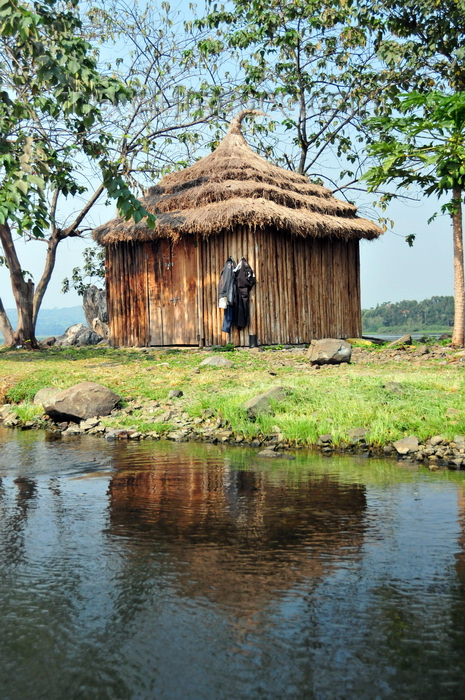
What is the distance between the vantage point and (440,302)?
61844 millimetres

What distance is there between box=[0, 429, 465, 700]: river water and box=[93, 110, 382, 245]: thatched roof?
10120 millimetres

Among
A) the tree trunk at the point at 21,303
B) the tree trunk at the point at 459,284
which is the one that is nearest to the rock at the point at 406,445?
the tree trunk at the point at 459,284

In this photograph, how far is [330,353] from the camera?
11758mm

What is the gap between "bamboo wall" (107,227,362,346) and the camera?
53.1ft

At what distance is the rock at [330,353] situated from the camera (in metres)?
11.8

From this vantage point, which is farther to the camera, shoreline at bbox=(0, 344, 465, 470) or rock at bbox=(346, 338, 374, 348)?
rock at bbox=(346, 338, 374, 348)

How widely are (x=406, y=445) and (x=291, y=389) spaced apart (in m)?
2.07

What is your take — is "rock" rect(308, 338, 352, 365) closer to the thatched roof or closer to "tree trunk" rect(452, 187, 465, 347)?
the thatched roof

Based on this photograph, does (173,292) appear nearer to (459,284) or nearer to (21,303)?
(21,303)

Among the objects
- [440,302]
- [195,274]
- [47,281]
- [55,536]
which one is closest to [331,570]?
[55,536]

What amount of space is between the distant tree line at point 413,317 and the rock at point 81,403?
5021cm

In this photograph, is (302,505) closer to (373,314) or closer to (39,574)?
(39,574)

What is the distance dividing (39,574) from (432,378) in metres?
6.93

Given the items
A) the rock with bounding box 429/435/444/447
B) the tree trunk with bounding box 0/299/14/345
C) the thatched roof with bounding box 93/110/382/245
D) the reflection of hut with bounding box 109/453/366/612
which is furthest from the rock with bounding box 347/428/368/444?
the tree trunk with bounding box 0/299/14/345
